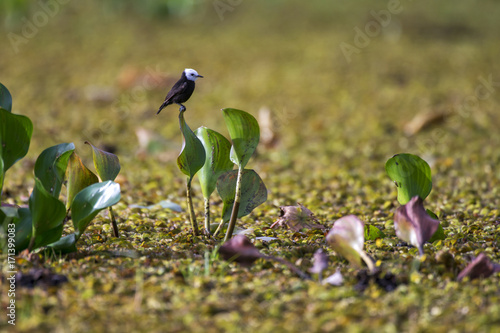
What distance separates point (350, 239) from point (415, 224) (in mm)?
255

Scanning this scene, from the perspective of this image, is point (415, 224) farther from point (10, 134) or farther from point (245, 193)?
point (10, 134)

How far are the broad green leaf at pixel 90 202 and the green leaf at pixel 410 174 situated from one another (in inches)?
Answer: 41.4

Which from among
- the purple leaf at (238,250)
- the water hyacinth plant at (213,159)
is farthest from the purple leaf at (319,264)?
the water hyacinth plant at (213,159)

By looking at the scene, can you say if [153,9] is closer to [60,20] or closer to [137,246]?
[60,20]

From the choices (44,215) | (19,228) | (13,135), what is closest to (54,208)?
(44,215)

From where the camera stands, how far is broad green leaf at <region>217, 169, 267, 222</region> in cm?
215

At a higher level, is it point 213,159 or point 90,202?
point 213,159

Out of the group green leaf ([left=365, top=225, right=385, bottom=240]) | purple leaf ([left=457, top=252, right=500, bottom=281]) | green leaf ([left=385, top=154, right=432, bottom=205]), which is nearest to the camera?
purple leaf ([left=457, top=252, right=500, bottom=281])

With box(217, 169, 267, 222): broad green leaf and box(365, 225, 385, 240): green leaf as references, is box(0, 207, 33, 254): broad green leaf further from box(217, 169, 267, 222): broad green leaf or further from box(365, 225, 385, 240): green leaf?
box(365, 225, 385, 240): green leaf

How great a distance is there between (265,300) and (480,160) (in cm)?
289

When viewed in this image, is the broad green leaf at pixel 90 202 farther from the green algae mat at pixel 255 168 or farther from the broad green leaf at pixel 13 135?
the broad green leaf at pixel 13 135

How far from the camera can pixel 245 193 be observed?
2162mm

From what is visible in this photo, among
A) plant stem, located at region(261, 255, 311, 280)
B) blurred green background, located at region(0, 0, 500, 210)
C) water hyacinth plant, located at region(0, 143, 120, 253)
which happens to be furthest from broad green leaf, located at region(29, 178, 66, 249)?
blurred green background, located at region(0, 0, 500, 210)

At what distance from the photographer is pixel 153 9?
801 centimetres
